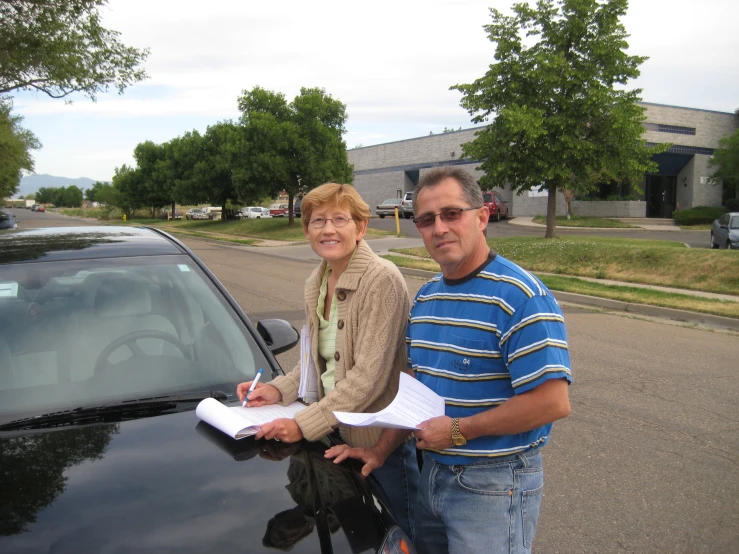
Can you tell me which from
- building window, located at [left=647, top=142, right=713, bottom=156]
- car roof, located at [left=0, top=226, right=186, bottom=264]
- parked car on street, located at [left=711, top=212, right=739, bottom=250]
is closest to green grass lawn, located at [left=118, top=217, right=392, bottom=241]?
parked car on street, located at [left=711, top=212, right=739, bottom=250]

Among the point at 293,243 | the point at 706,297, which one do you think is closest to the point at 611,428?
the point at 706,297

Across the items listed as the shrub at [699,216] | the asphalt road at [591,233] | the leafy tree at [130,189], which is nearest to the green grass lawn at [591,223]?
the asphalt road at [591,233]

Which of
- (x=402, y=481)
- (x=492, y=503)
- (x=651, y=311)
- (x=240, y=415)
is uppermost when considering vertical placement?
(x=240, y=415)

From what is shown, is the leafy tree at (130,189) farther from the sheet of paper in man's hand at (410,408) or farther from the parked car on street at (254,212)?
the sheet of paper in man's hand at (410,408)

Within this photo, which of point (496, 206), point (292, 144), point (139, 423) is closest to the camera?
point (139, 423)

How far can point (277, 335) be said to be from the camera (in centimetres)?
320

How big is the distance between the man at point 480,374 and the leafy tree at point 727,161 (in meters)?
39.5

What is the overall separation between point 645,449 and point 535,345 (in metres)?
3.49

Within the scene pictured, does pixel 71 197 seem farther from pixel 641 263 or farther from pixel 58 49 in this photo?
pixel 641 263

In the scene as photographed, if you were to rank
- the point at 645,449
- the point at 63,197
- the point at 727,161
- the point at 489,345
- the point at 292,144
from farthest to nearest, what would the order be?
the point at 63,197, the point at 727,161, the point at 292,144, the point at 645,449, the point at 489,345

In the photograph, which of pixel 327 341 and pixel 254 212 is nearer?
pixel 327 341

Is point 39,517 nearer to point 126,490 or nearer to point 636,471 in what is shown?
point 126,490

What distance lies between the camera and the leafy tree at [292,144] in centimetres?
3058

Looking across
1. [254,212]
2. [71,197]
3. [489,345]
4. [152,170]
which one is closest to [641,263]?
[489,345]
